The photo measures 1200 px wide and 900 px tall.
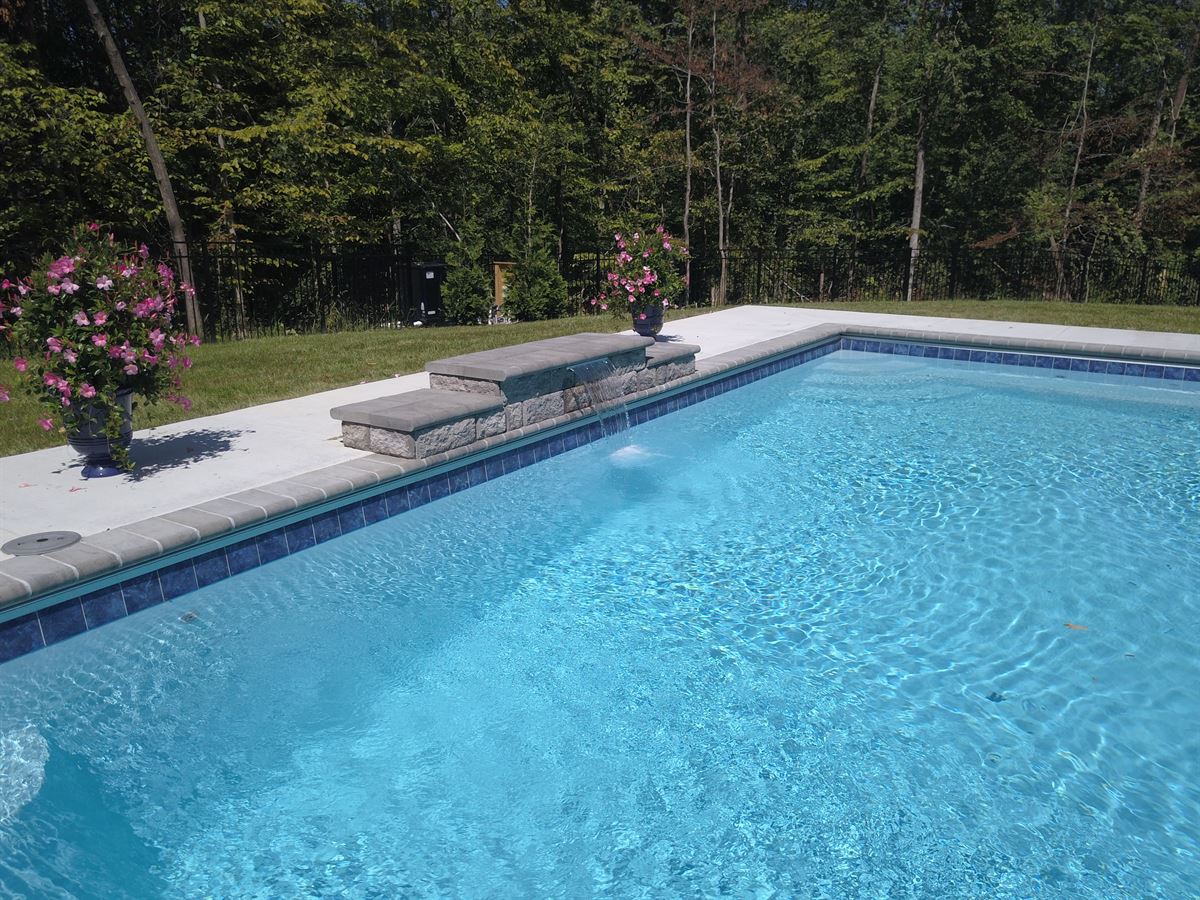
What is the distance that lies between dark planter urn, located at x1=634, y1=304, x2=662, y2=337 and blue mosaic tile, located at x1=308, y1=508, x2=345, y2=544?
18.7 ft

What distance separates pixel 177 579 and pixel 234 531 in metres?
0.35

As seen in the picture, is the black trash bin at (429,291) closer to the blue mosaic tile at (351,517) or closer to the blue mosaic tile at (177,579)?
the blue mosaic tile at (351,517)

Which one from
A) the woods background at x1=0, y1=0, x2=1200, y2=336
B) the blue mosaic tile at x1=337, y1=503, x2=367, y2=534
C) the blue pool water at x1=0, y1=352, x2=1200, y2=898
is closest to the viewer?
the blue pool water at x1=0, y1=352, x2=1200, y2=898

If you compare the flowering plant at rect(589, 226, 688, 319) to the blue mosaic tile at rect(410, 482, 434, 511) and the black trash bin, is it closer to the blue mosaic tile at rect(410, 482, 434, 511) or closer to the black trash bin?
the blue mosaic tile at rect(410, 482, 434, 511)

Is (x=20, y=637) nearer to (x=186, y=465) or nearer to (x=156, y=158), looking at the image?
(x=186, y=465)

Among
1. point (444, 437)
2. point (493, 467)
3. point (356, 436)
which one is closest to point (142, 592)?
point (356, 436)

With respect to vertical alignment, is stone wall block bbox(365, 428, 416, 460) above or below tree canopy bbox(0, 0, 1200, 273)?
below

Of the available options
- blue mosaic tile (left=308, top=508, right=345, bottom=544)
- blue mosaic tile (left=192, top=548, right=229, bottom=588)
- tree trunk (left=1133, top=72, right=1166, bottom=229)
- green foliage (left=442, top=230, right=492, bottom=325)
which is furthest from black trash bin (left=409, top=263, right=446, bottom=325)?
tree trunk (left=1133, top=72, right=1166, bottom=229)

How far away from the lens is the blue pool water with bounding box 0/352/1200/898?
266 centimetres

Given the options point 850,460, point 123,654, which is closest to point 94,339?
point 123,654

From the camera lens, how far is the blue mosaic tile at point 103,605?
12.1ft

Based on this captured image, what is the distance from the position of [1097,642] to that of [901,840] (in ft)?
6.31

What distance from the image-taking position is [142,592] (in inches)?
153

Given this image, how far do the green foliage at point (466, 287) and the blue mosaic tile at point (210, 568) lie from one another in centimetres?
1027
